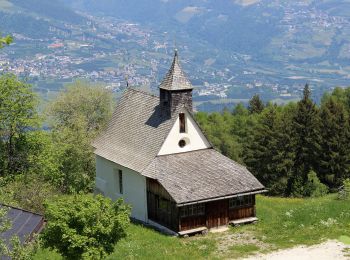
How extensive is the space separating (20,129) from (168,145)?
42.2 ft

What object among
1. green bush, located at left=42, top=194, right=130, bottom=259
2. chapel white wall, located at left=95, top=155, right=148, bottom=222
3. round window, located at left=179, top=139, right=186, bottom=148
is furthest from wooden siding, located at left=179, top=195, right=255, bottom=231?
green bush, located at left=42, top=194, right=130, bottom=259

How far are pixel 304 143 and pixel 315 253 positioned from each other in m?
41.9

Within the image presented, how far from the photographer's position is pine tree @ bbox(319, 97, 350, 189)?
65250 millimetres

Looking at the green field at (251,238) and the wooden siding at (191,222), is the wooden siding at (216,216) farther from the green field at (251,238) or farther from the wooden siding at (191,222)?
the green field at (251,238)

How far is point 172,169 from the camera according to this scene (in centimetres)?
3897

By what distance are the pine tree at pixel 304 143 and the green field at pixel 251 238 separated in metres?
29.6

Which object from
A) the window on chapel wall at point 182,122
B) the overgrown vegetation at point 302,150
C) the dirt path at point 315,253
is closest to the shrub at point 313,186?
the overgrown vegetation at point 302,150

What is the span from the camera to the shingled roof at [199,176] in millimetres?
37281

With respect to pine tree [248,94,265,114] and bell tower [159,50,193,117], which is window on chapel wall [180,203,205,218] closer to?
bell tower [159,50,193,117]

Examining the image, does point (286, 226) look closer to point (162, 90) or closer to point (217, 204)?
point (217, 204)

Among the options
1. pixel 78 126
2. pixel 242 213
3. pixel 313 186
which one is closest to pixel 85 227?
pixel 242 213

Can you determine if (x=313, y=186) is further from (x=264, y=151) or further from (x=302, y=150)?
(x=264, y=151)

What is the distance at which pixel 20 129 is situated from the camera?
156 ft

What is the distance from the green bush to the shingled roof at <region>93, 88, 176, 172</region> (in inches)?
588
